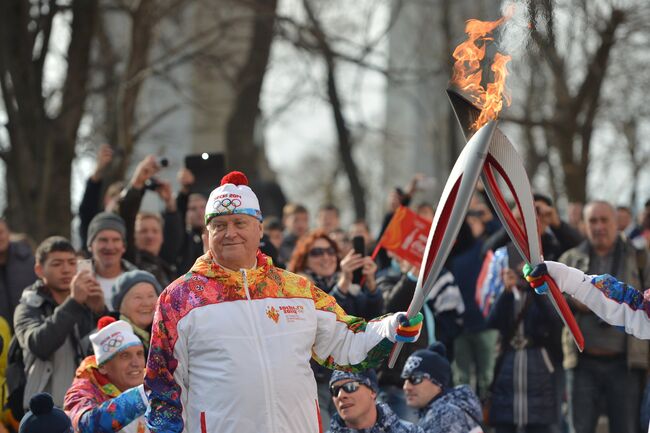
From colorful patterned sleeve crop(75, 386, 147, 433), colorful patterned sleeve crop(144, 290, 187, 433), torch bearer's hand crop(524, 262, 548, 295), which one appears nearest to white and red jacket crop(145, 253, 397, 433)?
colorful patterned sleeve crop(144, 290, 187, 433)

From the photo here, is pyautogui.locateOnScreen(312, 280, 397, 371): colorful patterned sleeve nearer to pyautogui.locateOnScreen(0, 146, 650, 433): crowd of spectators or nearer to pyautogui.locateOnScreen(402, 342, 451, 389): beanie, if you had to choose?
pyautogui.locateOnScreen(0, 146, 650, 433): crowd of spectators

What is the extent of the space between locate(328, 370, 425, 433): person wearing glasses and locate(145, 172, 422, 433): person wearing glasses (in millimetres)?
1206

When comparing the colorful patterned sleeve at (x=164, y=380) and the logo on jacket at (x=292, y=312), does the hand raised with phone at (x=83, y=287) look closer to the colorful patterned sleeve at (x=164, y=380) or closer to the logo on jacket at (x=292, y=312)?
the colorful patterned sleeve at (x=164, y=380)

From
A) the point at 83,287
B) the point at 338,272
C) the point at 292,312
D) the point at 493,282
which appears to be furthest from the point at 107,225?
the point at 292,312

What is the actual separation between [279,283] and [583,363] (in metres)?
3.66

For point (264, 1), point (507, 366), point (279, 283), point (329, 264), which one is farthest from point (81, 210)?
point (264, 1)

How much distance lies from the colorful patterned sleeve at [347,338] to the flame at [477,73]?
94cm

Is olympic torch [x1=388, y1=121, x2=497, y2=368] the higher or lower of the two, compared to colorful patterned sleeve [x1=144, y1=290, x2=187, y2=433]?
higher

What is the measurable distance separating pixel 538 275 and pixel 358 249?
2.07 meters

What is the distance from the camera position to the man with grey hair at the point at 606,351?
7.69 m

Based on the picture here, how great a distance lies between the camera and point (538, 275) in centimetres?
495

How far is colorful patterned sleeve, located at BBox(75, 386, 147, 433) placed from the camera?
4.95 meters

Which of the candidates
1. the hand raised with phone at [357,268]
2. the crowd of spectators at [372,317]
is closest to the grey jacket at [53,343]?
the crowd of spectators at [372,317]

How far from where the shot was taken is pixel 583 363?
7.82 m
